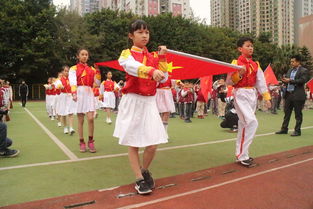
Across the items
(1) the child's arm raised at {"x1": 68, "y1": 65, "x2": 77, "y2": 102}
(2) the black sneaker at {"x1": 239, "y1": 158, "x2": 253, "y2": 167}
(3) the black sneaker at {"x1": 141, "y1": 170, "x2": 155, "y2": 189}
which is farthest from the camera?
(1) the child's arm raised at {"x1": 68, "y1": 65, "x2": 77, "y2": 102}

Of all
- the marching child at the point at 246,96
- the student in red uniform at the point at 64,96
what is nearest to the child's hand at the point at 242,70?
the marching child at the point at 246,96

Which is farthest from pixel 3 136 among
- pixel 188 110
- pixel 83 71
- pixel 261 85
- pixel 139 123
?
pixel 188 110

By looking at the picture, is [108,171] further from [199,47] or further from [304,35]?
[304,35]

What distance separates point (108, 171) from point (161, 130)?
4.59ft

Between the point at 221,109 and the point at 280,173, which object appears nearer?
the point at 280,173

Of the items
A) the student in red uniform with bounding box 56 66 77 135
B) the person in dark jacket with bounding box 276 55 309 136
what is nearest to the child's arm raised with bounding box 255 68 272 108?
the person in dark jacket with bounding box 276 55 309 136

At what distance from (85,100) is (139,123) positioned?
8.97 ft

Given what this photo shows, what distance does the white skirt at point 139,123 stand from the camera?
149 inches

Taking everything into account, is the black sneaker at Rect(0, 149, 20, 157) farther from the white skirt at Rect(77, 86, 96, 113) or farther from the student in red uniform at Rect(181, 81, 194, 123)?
the student in red uniform at Rect(181, 81, 194, 123)

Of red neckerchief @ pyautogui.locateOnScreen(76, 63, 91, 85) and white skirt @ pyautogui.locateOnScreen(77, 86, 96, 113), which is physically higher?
red neckerchief @ pyautogui.locateOnScreen(76, 63, 91, 85)

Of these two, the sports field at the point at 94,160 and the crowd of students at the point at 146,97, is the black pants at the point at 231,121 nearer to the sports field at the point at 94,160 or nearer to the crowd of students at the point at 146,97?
the crowd of students at the point at 146,97

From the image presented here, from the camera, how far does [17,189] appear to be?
3926 millimetres

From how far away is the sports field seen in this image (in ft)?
13.3

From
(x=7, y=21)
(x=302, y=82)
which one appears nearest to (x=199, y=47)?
(x=7, y=21)
